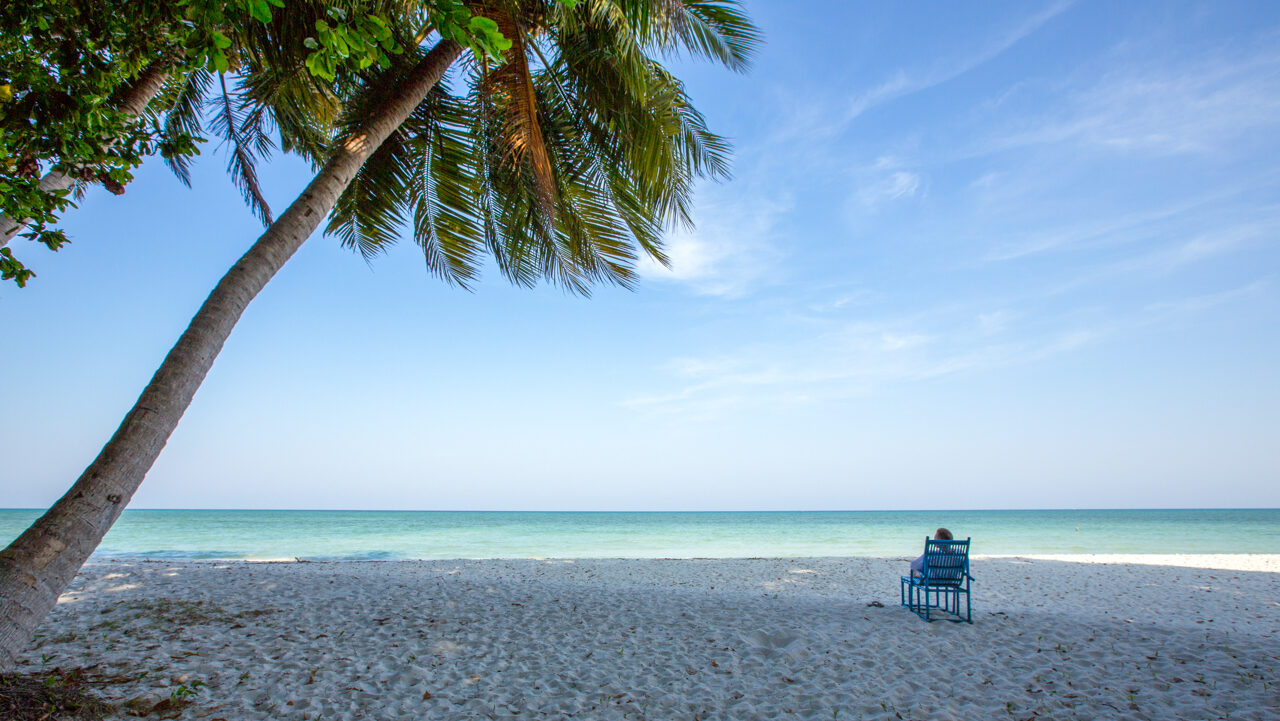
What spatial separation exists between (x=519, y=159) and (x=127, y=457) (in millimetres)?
3925

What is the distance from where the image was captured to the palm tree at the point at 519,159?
357 centimetres

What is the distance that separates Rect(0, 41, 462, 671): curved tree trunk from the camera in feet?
7.61

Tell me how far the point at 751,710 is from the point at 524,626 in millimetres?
2677

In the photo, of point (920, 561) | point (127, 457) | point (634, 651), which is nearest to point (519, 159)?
point (127, 457)

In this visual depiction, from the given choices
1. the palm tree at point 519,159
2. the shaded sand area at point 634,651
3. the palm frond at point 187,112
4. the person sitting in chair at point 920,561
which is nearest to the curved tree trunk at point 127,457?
the palm tree at point 519,159

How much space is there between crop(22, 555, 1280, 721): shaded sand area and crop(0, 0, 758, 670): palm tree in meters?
2.56

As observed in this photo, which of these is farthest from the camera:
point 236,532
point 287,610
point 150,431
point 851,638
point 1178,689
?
point 236,532

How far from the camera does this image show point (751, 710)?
3.89 m

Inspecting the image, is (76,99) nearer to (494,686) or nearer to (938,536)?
(494,686)

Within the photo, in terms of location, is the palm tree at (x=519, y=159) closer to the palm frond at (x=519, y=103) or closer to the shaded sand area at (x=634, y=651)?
the palm frond at (x=519, y=103)

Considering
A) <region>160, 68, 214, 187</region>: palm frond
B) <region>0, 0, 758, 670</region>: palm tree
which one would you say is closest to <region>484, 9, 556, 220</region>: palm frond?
<region>0, 0, 758, 670</region>: palm tree

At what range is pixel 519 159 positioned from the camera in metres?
5.50

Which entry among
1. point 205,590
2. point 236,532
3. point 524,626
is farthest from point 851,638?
point 236,532

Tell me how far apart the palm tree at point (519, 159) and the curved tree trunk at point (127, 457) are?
0.01 m
